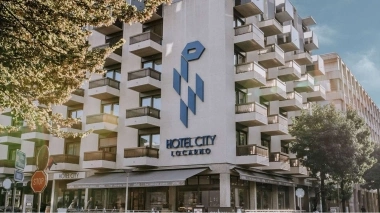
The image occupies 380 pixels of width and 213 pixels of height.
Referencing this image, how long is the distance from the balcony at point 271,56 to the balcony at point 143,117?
33.5 ft

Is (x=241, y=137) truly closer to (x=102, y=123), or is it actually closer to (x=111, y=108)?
(x=102, y=123)

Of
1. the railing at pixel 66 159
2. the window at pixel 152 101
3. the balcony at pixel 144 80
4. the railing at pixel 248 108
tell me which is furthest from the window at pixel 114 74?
the railing at pixel 248 108

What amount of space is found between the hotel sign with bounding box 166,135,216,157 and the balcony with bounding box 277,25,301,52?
15181 mm

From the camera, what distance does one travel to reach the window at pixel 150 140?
32812 millimetres

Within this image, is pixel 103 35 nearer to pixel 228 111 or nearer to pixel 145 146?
pixel 145 146

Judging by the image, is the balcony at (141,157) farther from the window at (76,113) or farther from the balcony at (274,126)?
the balcony at (274,126)

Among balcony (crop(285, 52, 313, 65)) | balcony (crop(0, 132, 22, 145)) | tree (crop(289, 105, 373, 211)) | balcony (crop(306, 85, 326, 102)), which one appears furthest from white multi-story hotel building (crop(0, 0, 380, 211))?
balcony (crop(306, 85, 326, 102))

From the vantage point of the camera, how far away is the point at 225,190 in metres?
28.7

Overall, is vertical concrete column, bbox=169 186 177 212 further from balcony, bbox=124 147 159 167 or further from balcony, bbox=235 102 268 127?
balcony, bbox=235 102 268 127

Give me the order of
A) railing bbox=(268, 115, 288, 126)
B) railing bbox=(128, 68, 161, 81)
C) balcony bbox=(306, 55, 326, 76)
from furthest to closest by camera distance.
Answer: balcony bbox=(306, 55, 326, 76) < railing bbox=(268, 115, 288, 126) < railing bbox=(128, 68, 161, 81)

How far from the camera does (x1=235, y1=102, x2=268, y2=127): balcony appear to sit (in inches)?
1187

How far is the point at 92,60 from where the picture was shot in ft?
47.0

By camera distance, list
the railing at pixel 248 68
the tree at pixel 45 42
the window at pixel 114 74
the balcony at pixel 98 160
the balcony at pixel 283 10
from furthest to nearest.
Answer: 1. the balcony at pixel 283 10
2. the window at pixel 114 74
3. the balcony at pixel 98 160
4. the railing at pixel 248 68
5. the tree at pixel 45 42

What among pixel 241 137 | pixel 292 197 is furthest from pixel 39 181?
pixel 292 197
